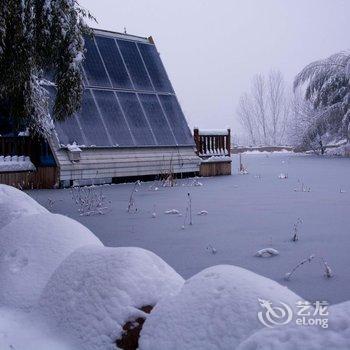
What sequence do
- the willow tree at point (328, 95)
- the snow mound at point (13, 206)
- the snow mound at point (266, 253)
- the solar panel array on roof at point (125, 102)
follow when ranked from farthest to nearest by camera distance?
the willow tree at point (328, 95) < the solar panel array on roof at point (125, 102) < the snow mound at point (266, 253) < the snow mound at point (13, 206)

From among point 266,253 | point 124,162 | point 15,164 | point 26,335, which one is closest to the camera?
point 26,335

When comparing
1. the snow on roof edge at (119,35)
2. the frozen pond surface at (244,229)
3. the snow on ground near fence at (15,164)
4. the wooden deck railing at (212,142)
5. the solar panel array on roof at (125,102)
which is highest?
the snow on roof edge at (119,35)

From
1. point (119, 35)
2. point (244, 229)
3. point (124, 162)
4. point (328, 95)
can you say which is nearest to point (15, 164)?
point (124, 162)

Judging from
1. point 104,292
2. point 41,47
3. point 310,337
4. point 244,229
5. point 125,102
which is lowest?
point 244,229

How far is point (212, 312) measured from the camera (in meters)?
2.04

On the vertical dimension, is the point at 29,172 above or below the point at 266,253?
above

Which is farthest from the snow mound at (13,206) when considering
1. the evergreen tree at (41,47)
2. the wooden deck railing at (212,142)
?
the wooden deck railing at (212,142)

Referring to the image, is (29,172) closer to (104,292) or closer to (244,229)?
(244,229)

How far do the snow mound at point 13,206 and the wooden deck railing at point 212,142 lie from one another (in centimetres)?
1098

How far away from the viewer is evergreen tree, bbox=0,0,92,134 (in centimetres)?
659

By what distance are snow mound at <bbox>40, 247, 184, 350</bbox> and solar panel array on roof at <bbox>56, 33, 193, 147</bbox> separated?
9.59 m

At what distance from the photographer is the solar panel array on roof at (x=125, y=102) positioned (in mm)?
12789

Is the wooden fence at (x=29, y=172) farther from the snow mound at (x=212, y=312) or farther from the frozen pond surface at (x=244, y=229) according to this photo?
the snow mound at (x=212, y=312)

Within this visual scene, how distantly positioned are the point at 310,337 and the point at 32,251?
7.27 feet
